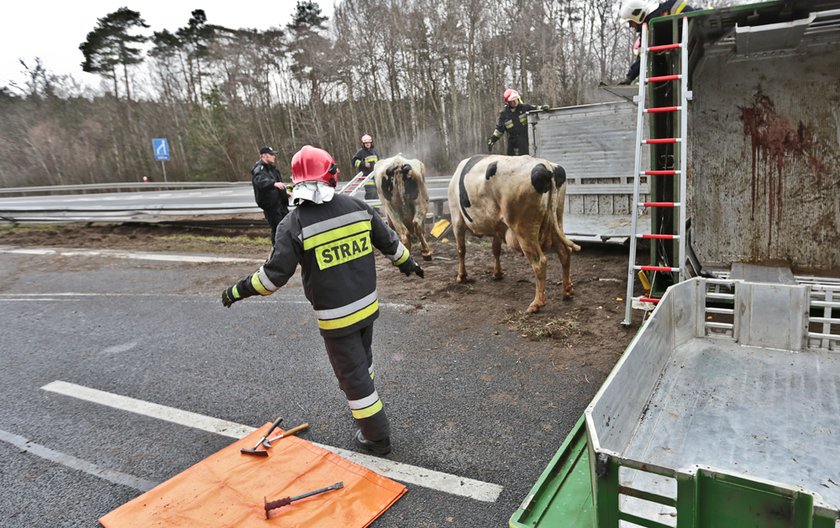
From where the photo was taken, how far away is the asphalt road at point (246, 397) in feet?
10.3

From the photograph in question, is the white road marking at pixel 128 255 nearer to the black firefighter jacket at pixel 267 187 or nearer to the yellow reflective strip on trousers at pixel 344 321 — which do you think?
the black firefighter jacket at pixel 267 187

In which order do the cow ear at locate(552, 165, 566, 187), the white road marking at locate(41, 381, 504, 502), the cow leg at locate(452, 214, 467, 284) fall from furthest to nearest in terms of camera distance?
the cow leg at locate(452, 214, 467, 284), the cow ear at locate(552, 165, 566, 187), the white road marking at locate(41, 381, 504, 502)

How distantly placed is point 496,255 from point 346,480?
4.45m

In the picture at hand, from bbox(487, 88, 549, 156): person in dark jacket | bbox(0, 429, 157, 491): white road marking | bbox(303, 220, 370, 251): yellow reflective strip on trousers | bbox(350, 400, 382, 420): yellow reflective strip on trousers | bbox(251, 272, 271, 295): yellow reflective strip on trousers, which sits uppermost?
bbox(487, 88, 549, 156): person in dark jacket

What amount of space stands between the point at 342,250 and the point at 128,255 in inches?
389

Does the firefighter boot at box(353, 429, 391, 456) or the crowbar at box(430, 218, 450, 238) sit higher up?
the crowbar at box(430, 218, 450, 238)

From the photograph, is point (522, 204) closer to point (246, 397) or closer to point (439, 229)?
point (246, 397)

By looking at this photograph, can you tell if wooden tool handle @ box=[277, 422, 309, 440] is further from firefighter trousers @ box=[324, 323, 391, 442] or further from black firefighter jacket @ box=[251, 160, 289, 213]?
black firefighter jacket @ box=[251, 160, 289, 213]

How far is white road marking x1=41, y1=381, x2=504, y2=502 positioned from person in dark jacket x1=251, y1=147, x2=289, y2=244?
15.2 feet

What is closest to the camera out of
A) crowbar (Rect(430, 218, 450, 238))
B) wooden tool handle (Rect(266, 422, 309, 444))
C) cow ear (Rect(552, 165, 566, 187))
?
wooden tool handle (Rect(266, 422, 309, 444))

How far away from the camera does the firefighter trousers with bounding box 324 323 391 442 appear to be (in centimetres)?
332

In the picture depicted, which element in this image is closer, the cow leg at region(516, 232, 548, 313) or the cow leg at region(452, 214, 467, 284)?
the cow leg at region(516, 232, 548, 313)

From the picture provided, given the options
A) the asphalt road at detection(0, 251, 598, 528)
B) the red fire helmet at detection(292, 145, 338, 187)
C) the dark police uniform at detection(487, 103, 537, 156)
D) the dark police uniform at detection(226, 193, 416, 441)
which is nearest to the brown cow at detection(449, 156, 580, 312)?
the asphalt road at detection(0, 251, 598, 528)

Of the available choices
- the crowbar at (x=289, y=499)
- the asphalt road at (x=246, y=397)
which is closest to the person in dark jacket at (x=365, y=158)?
the asphalt road at (x=246, y=397)
